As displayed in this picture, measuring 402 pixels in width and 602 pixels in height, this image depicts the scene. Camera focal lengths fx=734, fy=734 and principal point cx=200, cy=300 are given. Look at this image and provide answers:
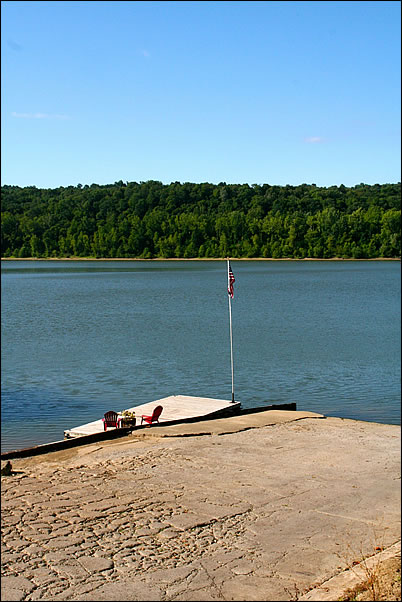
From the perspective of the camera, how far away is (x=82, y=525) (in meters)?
8.16

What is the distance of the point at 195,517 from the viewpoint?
8.51m

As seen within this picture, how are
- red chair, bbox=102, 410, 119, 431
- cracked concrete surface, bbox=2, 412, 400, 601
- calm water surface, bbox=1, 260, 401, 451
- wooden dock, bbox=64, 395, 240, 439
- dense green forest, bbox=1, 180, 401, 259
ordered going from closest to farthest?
cracked concrete surface, bbox=2, 412, 400, 601
red chair, bbox=102, 410, 119, 431
wooden dock, bbox=64, 395, 240, 439
calm water surface, bbox=1, 260, 401, 451
dense green forest, bbox=1, 180, 401, 259

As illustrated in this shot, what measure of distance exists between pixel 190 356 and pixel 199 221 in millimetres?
74271

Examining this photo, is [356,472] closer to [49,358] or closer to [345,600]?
[345,600]

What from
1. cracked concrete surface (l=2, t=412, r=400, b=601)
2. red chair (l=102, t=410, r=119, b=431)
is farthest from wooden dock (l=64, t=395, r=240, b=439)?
cracked concrete surface (l=2, t=412, r=400, b=601)

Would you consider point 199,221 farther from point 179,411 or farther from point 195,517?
point 195,517

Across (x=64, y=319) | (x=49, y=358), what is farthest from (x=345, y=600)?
(x=64, y=319)

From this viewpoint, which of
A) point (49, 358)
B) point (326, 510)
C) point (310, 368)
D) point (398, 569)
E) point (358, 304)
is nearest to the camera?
point (398, 569)

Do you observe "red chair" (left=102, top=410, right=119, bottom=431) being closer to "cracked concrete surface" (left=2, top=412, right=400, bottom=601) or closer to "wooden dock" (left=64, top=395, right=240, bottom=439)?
"wooden dock" (left=64, top=395, right=240, bottom=439)

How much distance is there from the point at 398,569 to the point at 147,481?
4428 millimetres

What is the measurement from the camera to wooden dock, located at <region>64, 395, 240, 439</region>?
14.3 metres

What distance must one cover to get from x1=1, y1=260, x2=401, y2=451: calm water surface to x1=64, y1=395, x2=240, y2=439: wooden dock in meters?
1.12

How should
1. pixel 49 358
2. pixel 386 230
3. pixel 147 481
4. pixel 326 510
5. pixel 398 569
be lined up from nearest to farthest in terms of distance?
pixel 398 569
pixel 326 510
pixel 147 481
pixel 49 358
pixel 386 230

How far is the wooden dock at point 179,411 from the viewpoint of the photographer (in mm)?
14349
